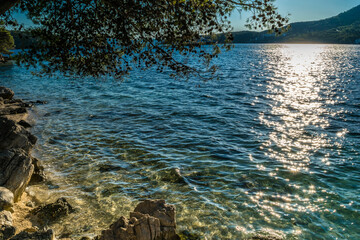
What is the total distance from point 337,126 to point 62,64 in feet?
73.8

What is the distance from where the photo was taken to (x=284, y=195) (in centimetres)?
1266

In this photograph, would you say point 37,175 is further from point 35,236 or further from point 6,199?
point 35,236

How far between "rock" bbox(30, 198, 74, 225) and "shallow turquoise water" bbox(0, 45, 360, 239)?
1.76ft

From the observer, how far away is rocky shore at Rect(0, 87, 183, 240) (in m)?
7.48

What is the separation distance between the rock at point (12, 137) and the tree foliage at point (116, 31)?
15.7 ft

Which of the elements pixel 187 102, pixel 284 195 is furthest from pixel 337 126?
pixel 187 102

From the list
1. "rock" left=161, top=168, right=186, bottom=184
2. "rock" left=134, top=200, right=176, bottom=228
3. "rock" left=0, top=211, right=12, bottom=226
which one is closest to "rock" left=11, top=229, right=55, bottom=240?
"rock" left=0, top=211, right=12, bottom=226

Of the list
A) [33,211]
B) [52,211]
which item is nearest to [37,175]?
[33,211]

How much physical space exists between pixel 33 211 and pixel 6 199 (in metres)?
1.21

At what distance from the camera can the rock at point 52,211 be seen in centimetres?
1006

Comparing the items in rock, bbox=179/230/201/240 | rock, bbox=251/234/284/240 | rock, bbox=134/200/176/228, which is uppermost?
rock, bbox=134/200/176/228

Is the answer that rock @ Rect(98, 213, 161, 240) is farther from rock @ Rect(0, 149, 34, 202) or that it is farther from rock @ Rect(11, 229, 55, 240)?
rock @ Rect(0, 149, 34, 202)

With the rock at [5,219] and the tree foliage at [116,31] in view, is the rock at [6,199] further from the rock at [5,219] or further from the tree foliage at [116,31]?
the tree foliage at [116,31]

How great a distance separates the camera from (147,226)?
765 cm
